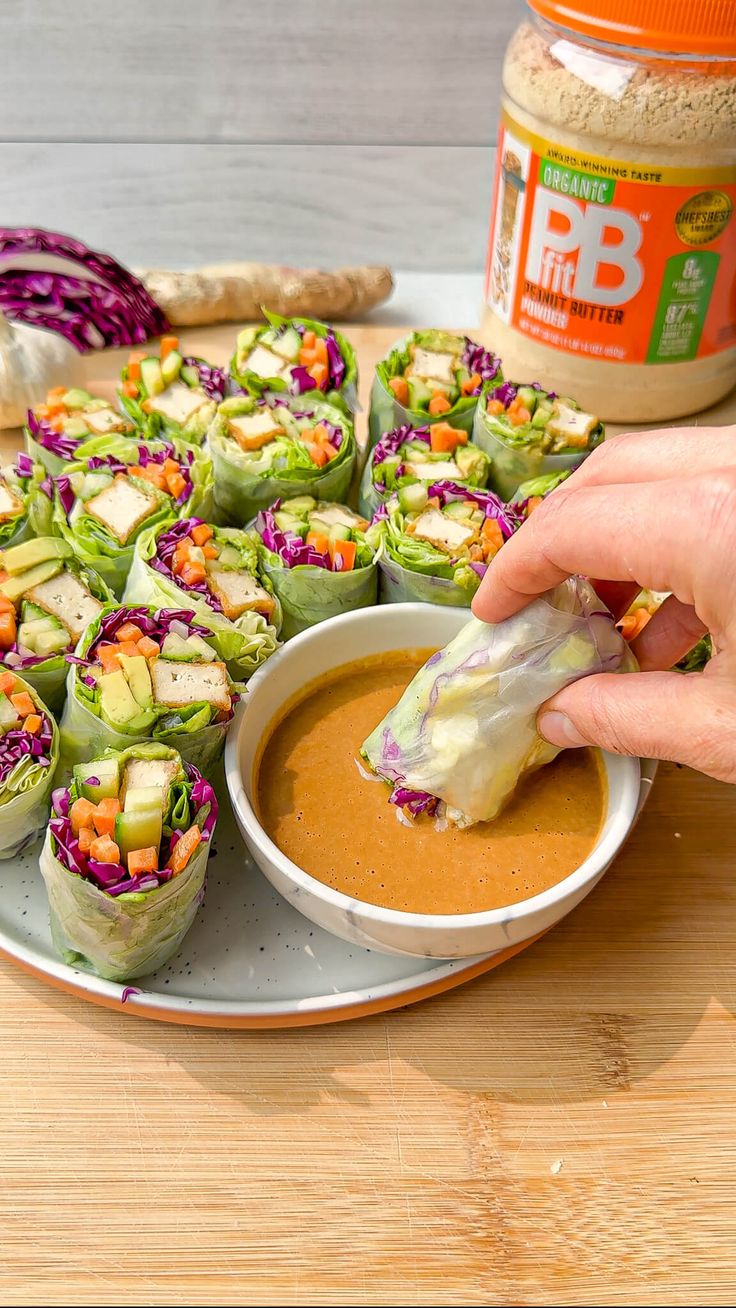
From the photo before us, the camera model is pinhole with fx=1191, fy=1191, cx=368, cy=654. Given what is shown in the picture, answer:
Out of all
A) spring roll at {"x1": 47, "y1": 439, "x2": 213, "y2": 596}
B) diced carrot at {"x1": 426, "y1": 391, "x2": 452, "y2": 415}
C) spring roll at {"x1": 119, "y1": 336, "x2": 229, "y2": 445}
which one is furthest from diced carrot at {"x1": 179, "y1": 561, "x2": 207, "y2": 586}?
diced carrot at {"x1": 426, "y1": 391, "x2": 452, "y2": 415}

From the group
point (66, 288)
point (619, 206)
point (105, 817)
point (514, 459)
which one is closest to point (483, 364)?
point (514, 459)

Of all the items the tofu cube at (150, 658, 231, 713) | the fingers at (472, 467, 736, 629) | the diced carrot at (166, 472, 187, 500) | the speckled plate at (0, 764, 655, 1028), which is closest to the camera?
the fingers at (472, 467, 736, 629)

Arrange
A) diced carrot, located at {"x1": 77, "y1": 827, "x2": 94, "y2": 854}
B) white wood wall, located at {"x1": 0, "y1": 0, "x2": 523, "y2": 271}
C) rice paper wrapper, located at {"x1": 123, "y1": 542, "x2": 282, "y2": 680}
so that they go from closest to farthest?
1. diced carrot, located at {"x1": 77, "y1": 827, "x2": 94, "y2": 854}
2. rice paper wrapper, located at {"x1": 123, "y1": 542, "x2": 282, "y2": 680}
3. white wood wall, located at {"x1": 0, "y1": 0, "x2": 523, "y2": 271}

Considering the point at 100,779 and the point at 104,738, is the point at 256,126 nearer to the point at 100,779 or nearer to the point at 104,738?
the point at 104,738

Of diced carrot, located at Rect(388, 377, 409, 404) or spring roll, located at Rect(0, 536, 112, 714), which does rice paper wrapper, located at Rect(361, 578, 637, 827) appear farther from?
diced carrot, located at Rect(388, 377, 409, 404)

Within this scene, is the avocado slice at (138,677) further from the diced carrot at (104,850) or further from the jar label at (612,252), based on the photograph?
the jar label at (612,252)

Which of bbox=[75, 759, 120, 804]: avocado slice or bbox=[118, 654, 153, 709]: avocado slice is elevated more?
bbox=[118, 654, 153, 709]: avocado slice
